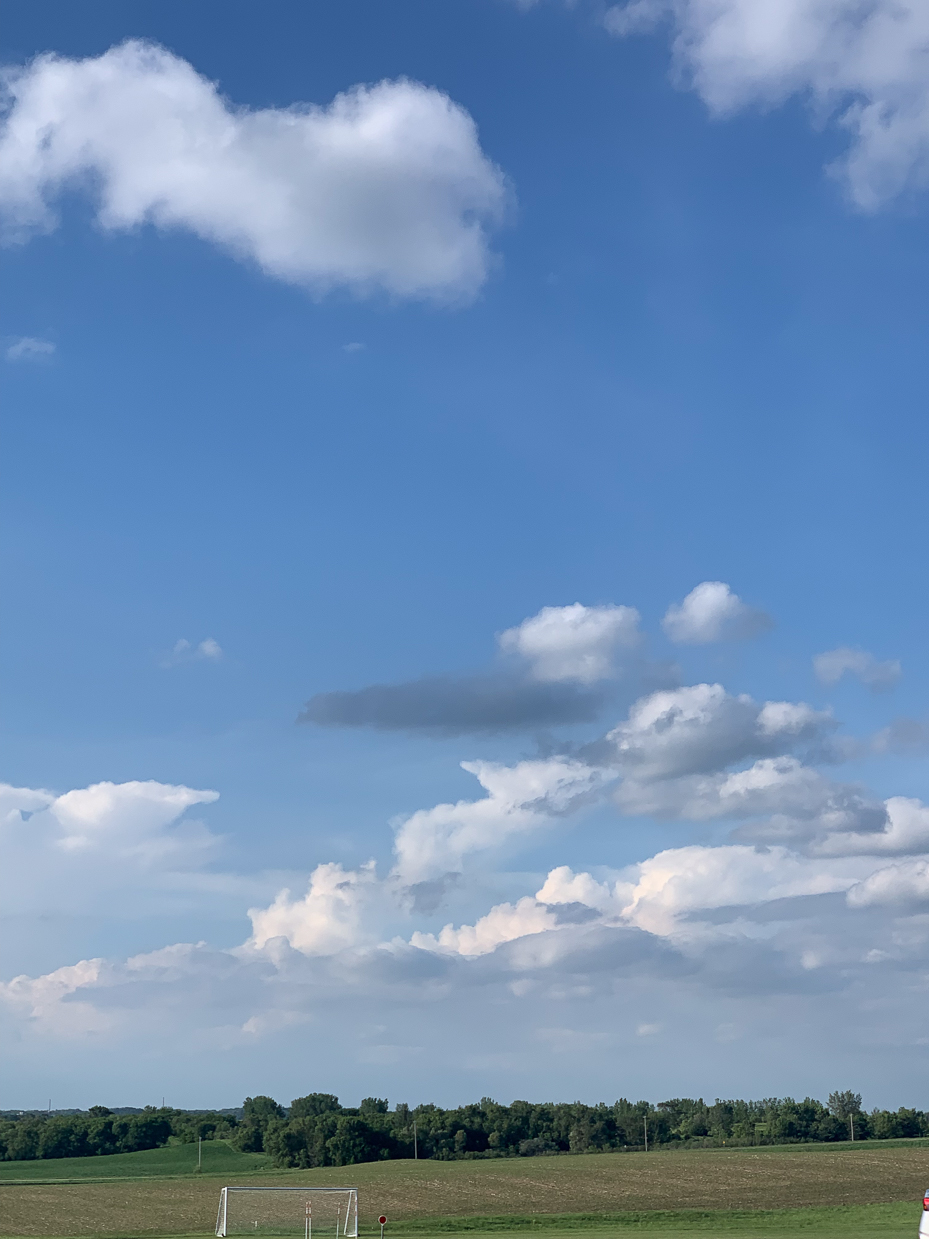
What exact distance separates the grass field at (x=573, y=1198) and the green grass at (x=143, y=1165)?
431 cm

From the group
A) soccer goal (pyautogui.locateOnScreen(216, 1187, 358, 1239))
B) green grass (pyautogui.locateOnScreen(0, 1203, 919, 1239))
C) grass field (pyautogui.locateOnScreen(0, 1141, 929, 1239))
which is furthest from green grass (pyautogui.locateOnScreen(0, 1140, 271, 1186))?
green grass (pyautogui.locateOnScreen(0, 1203, 919, 1239))

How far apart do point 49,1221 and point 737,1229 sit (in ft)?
168

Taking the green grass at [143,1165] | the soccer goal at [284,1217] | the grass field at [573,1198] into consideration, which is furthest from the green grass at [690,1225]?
the green grass at [143,1165]

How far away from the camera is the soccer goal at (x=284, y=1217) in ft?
205

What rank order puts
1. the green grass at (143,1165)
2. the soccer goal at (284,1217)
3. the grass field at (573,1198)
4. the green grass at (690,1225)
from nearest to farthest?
the green grass at (690,1225)
the soccer goal at (284,1217)
the grass field at (573,1198)
the green grass at (143,1165)

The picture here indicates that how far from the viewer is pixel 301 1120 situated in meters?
170

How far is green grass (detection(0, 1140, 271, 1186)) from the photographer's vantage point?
15975 cm

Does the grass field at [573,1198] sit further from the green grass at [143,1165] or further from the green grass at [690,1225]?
the green grass at [143,1165]

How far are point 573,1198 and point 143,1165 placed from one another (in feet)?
325

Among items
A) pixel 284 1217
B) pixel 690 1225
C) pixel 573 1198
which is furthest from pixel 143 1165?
pixel 690 1225

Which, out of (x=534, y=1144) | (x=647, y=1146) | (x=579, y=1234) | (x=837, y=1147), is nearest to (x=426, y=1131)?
(x=534, y=1144)

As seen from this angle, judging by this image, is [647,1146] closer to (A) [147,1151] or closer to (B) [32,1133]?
(A) [147,1151]

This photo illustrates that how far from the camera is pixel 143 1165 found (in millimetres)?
171875

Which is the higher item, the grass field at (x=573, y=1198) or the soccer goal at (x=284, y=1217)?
the soccer goal at (x=284, y=1217)
